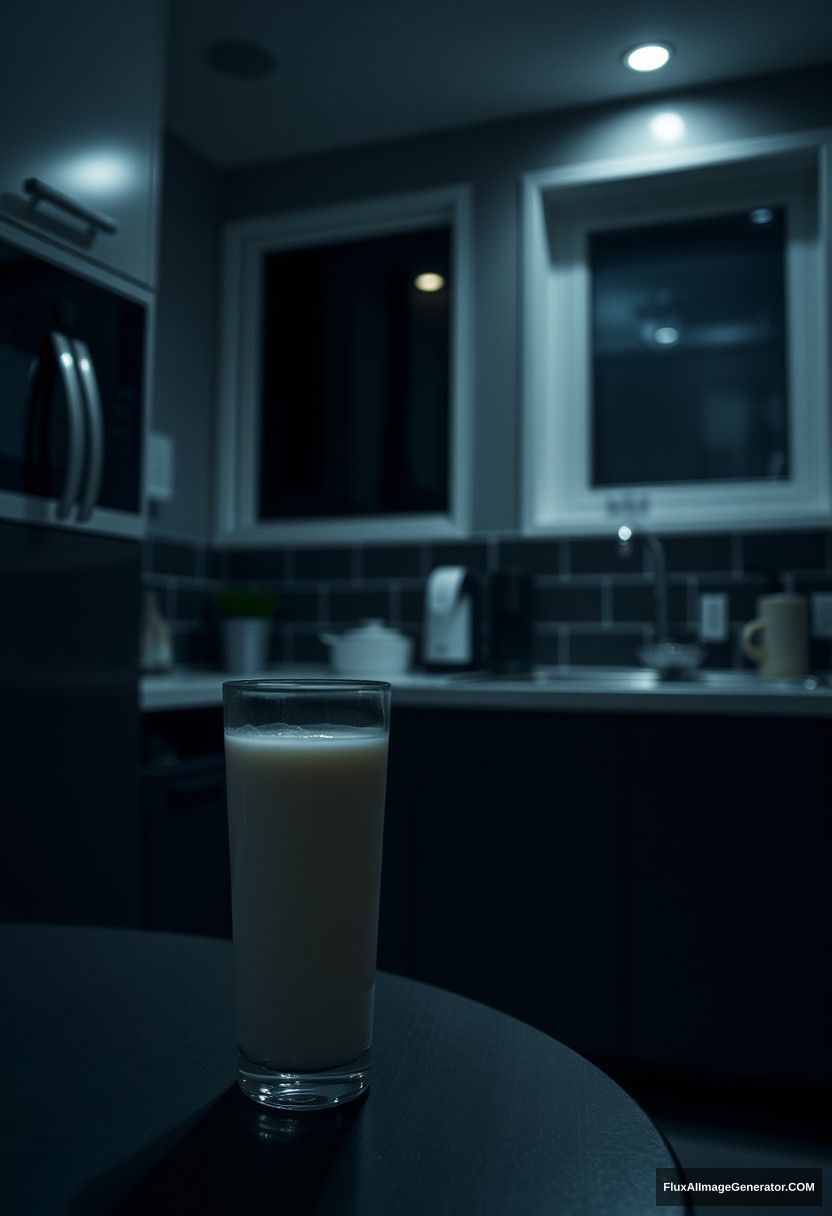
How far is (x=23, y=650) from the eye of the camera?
5.37ft

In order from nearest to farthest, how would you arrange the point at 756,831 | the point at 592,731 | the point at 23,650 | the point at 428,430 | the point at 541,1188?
the point at 541,1188
the point at 23,650
the point at 756,831
the point at 592,731
the point at 428,430

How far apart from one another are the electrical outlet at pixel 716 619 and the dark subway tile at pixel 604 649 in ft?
0.60

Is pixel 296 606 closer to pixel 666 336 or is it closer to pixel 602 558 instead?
pixel 602 558

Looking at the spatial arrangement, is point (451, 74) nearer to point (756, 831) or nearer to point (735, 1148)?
point (756, 831)

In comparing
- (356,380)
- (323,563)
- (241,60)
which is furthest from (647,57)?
(323,563)

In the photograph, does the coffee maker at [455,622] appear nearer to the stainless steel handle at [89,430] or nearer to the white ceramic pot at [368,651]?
the white ceramic pot at [368,651]

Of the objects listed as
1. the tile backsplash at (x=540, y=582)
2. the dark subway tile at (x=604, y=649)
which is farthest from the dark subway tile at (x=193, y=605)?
the dark subway tile at (x=604, y=649)

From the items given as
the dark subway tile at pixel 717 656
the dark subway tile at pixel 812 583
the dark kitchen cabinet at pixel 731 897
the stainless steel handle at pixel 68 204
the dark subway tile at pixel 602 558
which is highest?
the stainless steel handle at pixel 68 204

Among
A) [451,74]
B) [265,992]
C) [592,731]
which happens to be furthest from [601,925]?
[451,74]

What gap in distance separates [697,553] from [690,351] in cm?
59

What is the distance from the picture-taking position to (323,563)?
307cm

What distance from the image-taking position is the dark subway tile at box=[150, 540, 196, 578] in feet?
9.50

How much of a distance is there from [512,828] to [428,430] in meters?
1.35

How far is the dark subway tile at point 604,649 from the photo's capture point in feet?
8.89
